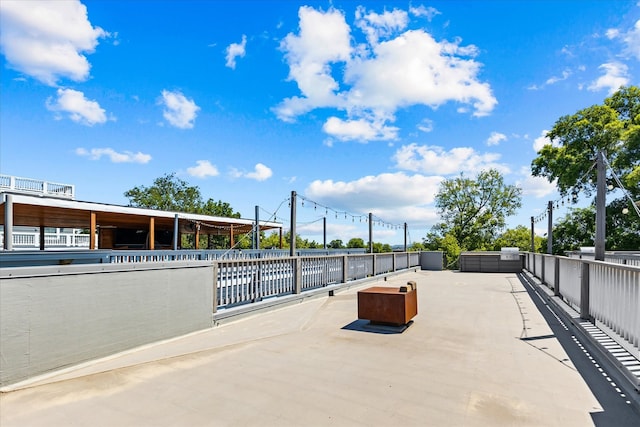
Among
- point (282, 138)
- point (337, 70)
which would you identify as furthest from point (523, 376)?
point (282, 138)

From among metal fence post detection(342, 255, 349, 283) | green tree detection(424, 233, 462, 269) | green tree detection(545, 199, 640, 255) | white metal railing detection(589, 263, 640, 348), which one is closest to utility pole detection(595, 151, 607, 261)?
white metal railing detection(589, 263, 640, 348)

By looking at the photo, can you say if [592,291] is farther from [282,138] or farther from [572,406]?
[282,138]

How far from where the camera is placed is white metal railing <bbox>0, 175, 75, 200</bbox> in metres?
18.9

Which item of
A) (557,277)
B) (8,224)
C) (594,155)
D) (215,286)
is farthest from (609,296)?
(594,155)

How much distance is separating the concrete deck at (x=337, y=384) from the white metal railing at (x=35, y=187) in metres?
18.9

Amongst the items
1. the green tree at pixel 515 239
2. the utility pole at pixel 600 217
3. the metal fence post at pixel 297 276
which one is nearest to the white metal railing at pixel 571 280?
the utility pole at pixel 600 217

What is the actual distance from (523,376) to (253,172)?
18920 millimetres

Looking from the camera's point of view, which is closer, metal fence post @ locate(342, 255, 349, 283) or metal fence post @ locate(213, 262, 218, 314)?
metal fence post @ locate(213, 262, 218, 314)

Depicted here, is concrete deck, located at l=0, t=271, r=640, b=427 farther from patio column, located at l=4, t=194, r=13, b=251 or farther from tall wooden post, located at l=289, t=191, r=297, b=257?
patio column, located at l=4, t=194, r=13, b=251

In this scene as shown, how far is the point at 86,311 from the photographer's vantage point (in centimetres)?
355

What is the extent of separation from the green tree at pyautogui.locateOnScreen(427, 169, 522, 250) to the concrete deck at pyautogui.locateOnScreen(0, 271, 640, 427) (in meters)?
28.4

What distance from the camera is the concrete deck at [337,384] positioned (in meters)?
2.46

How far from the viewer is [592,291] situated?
4.62m

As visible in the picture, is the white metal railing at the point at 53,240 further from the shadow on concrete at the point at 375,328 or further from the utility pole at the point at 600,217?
the utility pole at the point at 600,217
